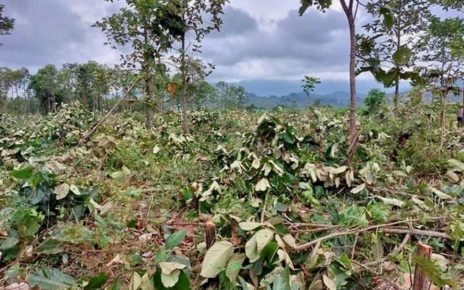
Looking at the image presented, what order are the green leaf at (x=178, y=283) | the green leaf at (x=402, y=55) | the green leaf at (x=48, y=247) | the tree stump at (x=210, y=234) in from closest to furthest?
the green leaf at (x=178, y=283) < the tree stump at (x=210, y=234) < the green leaf at (x=48, y=247) < the green leaf at (x=402, y=55)

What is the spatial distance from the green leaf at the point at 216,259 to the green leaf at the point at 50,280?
52cm

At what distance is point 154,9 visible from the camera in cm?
519

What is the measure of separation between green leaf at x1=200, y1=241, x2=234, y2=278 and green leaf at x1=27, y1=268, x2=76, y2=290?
521mm

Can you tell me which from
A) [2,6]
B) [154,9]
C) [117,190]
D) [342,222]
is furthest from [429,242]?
[2,6]

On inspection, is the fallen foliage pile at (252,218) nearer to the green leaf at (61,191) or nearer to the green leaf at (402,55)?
the green leaf at (61,191)

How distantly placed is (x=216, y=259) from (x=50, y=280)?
639 mm

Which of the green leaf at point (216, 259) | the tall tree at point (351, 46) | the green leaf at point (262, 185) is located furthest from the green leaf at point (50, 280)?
the tall tree at point (351, 46)

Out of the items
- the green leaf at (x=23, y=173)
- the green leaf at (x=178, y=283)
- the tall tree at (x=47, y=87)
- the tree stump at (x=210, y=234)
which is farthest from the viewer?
the tall tree at (x=47, y=87)

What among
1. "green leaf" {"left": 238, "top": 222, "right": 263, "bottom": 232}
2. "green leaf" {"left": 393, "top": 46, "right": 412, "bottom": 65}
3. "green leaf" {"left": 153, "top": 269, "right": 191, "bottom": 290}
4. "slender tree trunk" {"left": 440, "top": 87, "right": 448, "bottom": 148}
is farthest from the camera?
"slender tree trunk" {"left": 440, "top": 87, "right": 448, "bottom": 148}

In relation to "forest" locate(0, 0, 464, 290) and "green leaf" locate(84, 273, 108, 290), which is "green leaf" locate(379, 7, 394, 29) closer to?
"forest" locate(0, 0, 464, 290)

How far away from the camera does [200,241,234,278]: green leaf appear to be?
4.86ft

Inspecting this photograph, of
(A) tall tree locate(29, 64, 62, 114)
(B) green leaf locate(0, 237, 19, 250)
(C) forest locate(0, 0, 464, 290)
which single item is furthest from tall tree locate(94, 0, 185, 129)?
(A) tall tree locate(29, 64, 62, 114)

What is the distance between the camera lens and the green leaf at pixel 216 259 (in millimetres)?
1482

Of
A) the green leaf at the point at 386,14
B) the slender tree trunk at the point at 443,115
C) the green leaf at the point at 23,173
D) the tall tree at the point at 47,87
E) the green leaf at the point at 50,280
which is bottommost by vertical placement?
the green leaf at the point at 50,280
